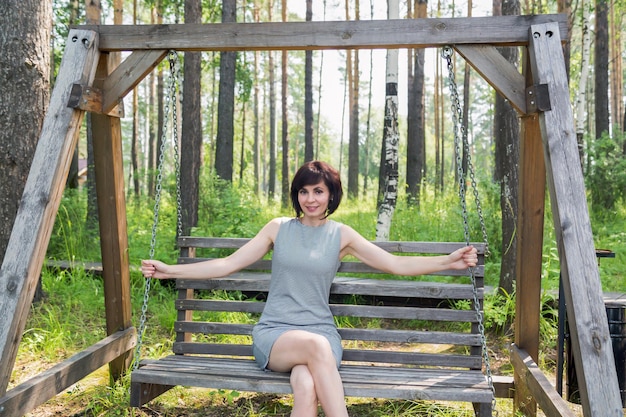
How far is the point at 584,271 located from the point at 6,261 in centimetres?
285

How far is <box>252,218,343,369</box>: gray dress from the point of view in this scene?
333 centimetres

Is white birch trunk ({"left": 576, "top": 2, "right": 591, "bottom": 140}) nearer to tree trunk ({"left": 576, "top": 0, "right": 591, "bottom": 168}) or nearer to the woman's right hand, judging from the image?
tree trunk ({"left": 576, "top": 0, "right": 591, "bottom": 168})

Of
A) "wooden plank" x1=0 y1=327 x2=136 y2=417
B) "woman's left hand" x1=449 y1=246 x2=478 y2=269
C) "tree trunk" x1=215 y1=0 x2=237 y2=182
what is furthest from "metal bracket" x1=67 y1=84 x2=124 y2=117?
"tree trunk" x1=215 y1=0 x2=237 y2=182

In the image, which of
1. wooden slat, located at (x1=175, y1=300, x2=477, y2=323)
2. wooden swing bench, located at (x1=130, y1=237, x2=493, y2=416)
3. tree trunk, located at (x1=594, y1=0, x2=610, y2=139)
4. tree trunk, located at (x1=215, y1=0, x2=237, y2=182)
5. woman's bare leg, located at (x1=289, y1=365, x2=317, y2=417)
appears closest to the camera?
woman's bare leg, located at (x1=289, y1=365, x2=317, y2=417)

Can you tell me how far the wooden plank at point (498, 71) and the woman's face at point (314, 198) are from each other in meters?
1.13

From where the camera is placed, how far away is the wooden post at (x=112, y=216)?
12.9ft

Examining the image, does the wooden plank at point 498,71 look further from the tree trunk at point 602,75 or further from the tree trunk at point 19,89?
the tree trunk at point 602,75

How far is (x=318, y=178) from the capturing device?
3.36 m

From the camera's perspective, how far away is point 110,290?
413cm

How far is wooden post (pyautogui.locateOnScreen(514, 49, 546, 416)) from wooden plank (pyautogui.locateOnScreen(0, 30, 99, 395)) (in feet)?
8.89

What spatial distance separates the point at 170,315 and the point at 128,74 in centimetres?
270

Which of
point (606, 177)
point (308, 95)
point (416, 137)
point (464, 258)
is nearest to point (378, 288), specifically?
point (464, 258)

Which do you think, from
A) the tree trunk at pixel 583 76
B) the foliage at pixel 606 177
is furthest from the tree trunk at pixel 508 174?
the foliage at pixel 606 177

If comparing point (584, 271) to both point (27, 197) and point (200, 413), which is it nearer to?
point (200, 413)
